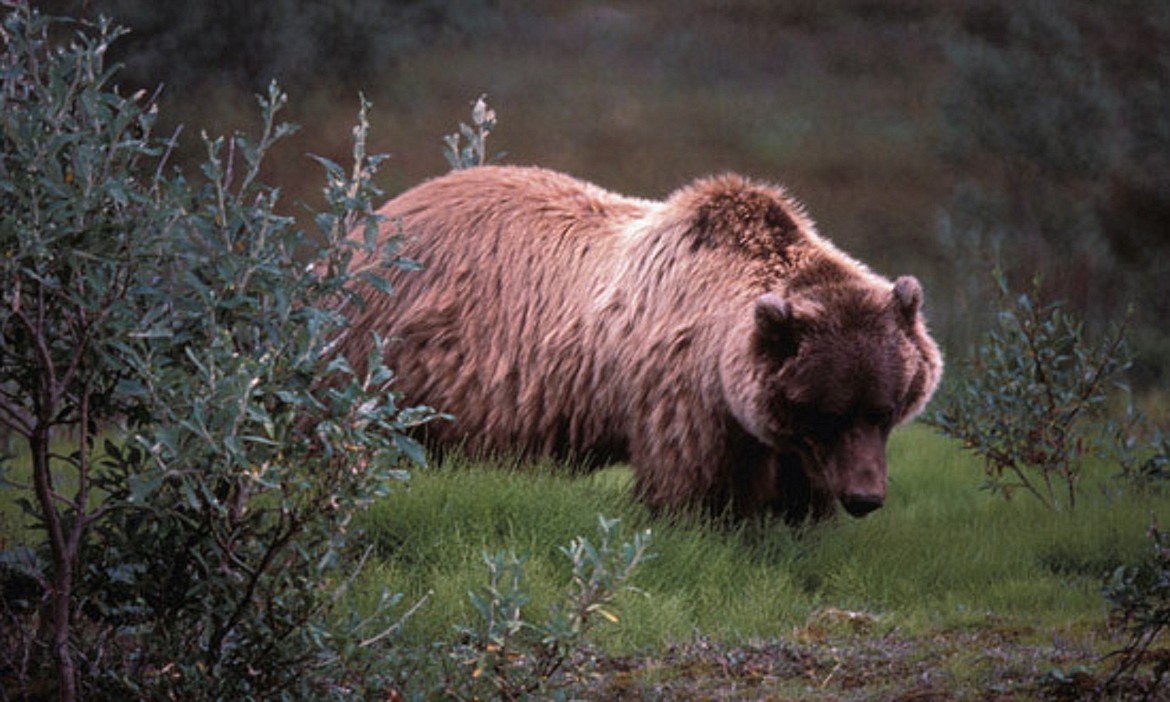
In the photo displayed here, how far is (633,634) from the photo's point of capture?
4.00 metres

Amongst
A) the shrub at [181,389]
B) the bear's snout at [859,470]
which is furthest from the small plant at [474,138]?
the shrub at [181,389]

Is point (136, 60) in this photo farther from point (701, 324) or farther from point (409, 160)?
point (701, 324)

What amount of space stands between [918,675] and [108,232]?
7.28 ft

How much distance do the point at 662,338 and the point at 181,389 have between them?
2.77m

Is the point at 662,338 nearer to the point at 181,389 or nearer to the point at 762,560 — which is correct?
the point at 762,560

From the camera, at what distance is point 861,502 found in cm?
467

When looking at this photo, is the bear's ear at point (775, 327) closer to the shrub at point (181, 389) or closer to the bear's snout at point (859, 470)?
the bear's snout at point (859, 470)

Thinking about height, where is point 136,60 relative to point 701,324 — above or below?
above

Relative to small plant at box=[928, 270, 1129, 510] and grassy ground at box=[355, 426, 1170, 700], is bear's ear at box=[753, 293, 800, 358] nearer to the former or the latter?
grassy ground at box=[355, 426, 1170, 700]

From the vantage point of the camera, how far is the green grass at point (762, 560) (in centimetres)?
419

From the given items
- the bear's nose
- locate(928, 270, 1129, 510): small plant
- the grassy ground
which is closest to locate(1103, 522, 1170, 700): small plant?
the grassy ground

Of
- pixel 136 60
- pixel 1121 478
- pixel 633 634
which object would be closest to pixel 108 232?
pixel 633 634

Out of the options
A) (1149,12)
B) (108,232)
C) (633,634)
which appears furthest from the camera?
(1149,12)

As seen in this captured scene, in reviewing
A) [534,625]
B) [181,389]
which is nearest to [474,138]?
[181,389]
